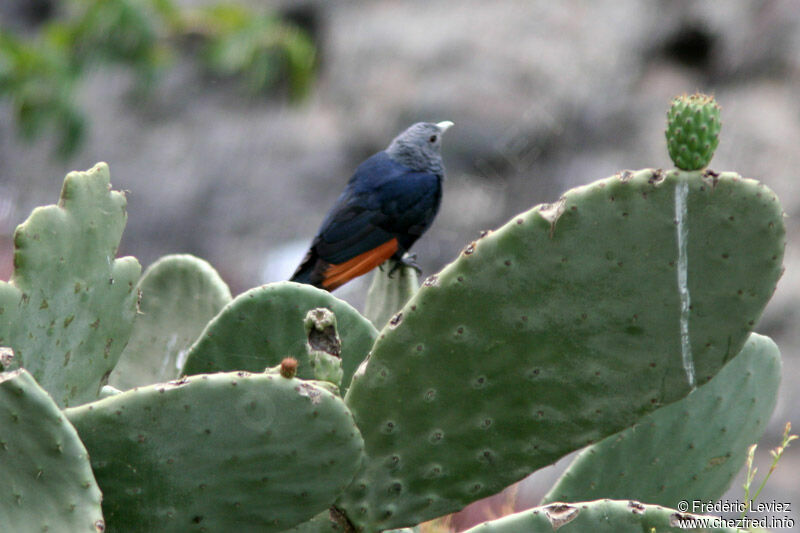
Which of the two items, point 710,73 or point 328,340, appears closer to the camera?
point 328,340

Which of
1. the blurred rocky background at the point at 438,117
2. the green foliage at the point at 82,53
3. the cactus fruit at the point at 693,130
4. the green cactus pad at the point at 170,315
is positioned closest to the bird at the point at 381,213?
the green cactus pad at the point at 170,315

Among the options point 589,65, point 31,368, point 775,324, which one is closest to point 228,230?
point 589,65

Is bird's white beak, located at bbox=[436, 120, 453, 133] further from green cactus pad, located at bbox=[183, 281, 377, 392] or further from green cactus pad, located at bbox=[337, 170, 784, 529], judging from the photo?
green cactus pad, located at bbox=[337, 170, 784, 529]

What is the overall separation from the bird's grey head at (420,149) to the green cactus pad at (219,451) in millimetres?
2037

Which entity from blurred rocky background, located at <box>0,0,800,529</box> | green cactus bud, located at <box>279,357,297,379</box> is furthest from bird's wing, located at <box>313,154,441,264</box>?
blurred rocky background, located at <box>0,0,800,529</box>

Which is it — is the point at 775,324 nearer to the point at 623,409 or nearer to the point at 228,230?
the point at 228,230

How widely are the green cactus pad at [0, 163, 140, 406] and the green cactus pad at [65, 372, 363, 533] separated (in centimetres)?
18

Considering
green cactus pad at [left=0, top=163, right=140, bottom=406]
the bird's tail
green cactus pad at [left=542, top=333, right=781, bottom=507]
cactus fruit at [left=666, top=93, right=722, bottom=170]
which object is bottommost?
the bird's tail

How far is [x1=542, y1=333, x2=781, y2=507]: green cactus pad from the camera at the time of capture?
1470 millimetres

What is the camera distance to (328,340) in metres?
1.07

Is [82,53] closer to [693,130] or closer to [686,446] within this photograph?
[686,446]

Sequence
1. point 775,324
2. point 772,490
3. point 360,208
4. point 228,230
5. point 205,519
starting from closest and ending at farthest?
1. point 205,519
2. point 360,208
3. point 772,490
4. point 775,324
5. point 228,230

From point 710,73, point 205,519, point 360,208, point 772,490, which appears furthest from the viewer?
point 710,73

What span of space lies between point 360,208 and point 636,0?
24.6 ft
